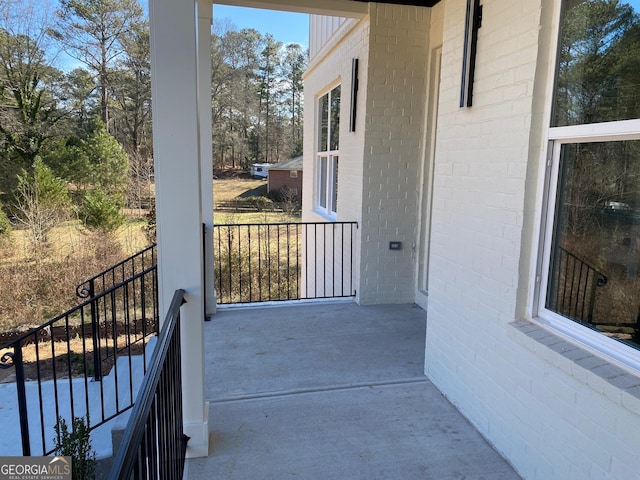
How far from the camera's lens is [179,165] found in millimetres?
1789

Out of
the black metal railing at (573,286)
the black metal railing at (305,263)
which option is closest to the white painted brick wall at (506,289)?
the black metal railing at (573,286)

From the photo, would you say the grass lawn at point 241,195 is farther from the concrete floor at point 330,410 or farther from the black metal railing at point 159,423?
the black metal railing at point 159,423

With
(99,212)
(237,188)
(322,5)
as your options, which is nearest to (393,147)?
(322,5)

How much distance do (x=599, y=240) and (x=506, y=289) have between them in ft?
1.61

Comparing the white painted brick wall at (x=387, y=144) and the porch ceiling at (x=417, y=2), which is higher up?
the porch ceiling at (x=417, y=2)

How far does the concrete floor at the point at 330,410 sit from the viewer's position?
1979 mm

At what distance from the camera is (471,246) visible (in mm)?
2330

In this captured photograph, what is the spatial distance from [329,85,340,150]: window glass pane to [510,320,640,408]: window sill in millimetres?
4331

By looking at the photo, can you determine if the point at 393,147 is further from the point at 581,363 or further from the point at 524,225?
the point at 581,363

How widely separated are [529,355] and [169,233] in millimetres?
1647

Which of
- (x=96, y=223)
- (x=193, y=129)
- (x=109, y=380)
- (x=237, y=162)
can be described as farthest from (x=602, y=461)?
(x=237, y=162)

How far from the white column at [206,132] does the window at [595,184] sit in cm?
282

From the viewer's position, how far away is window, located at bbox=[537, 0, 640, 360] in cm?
151

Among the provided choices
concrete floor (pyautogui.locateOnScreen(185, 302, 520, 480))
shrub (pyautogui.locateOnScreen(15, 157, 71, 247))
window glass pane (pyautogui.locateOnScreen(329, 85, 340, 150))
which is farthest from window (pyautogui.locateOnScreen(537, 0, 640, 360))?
shrub (pyautogui.locateOnScreen(15, 157, 71, 247))
